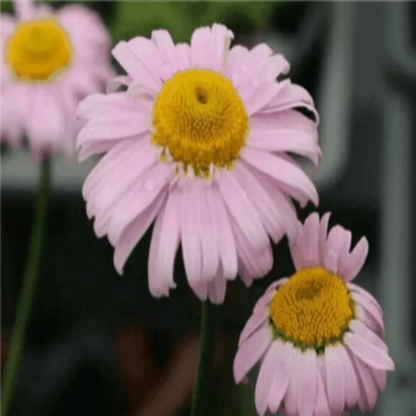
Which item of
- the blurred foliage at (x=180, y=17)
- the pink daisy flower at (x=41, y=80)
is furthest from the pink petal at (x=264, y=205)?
the blurred foliage at (x=180, y=17)

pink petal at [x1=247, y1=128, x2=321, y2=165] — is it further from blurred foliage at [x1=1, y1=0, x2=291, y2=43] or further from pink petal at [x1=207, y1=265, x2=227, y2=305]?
blurred foliage at [x1=1, y1=0, x2=291, y2=43]

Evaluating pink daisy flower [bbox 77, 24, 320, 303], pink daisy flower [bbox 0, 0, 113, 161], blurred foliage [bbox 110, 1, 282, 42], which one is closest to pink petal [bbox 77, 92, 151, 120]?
pink daisy flower [bbox 77, 24, 320, 303]

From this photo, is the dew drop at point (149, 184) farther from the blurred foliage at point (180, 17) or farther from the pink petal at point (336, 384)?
the blurred foliage at point (180, 17)

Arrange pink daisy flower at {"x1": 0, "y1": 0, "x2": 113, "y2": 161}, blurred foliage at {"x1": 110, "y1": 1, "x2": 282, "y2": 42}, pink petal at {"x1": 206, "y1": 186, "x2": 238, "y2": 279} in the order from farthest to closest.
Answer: blurred foliage at {"x1": 110, "y1": 1, "x2": 282, "y2": 42}, pink daisy flower at {"x1": 0, "y1": 0, "x2": 113, "y2": 161}, pink petal at {"x1": 206, "y1": 186, "x2": 238, "y2": 279}

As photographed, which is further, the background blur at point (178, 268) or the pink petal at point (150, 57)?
the background blur at point (178, 268)

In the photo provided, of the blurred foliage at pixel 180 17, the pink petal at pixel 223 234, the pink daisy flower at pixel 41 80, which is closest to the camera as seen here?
the pink petal at pixel 223 234

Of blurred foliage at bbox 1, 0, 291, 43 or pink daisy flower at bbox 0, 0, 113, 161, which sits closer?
pink daisy flower at bbox 0, 0, 113, 161

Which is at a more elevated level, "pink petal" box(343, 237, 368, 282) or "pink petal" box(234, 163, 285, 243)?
"pink petal" box(234, 163, 285, 243)

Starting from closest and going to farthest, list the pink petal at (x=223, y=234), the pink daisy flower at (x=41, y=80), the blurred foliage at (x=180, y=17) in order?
1. the pink petal at (x=223, y=234)
2. the pink daisy flower at (x=41, y=80)
3. the blurred foliage at (x=180, y=17)

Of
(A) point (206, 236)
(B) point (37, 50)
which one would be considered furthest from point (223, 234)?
(B) point (37, 50)
